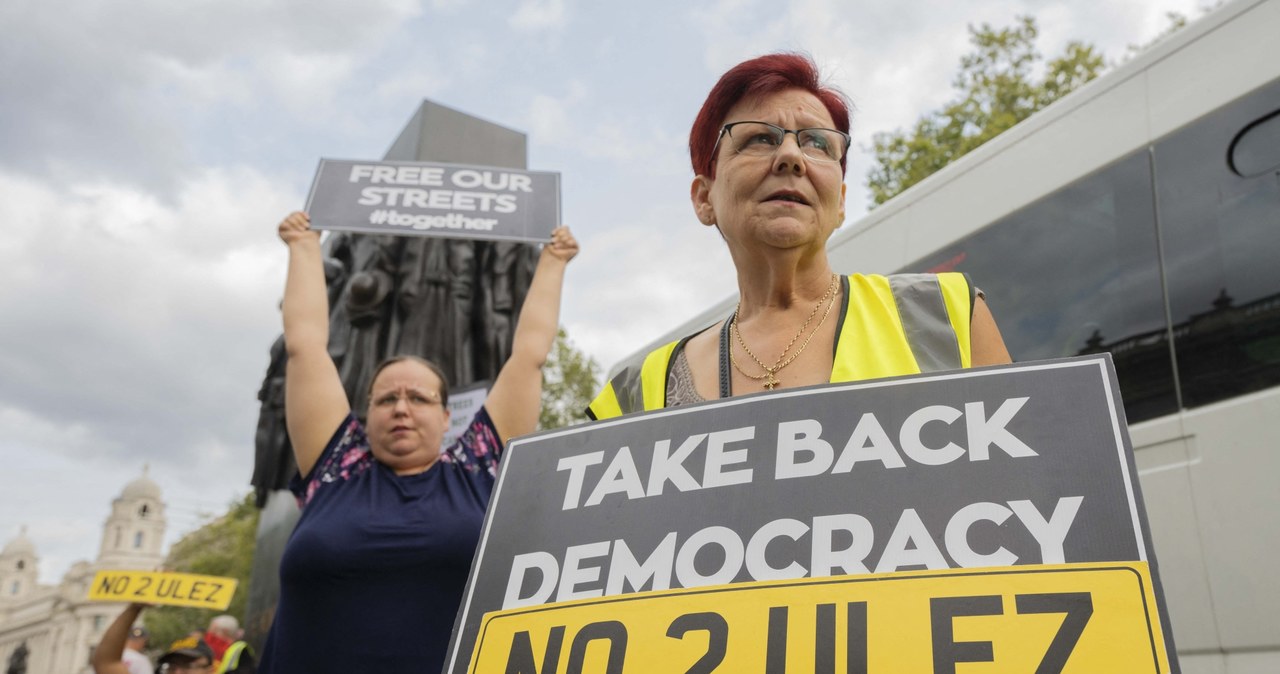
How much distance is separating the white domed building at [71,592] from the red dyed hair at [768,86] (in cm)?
8442

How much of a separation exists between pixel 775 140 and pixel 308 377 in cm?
138

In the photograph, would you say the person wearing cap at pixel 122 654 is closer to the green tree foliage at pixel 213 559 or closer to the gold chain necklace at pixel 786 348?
the gold chain necklace at pixel 786 348

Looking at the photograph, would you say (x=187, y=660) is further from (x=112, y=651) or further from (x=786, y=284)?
(x=786, y=284)

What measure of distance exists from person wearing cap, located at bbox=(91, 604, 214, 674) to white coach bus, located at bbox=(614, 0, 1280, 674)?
14.1ft

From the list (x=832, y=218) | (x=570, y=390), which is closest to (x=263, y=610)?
(x=832, y=218)

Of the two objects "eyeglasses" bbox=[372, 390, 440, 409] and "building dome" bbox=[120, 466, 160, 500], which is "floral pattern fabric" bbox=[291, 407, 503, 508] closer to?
"eyeglasses" bbox=[372, 390, 440, 409]

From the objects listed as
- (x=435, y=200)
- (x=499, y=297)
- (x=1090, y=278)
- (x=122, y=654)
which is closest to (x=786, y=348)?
(x=1090, y=278)

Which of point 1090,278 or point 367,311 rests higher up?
point 367,311

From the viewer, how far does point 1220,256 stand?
3184mm

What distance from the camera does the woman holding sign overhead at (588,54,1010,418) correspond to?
150cm

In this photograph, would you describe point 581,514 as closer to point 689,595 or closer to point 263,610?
point 689,595

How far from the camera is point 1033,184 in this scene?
411 cm

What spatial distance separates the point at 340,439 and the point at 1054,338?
2776 mm

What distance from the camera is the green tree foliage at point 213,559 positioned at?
3516 cm
